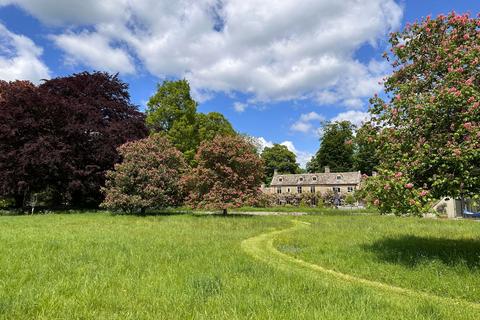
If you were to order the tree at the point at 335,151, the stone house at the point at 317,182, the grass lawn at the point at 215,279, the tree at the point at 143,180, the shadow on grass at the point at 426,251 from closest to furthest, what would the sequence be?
the grass lawn at the point at 215,279, the shadow on grass at the point at 426,251, the tree at the point at 143,180, the stone house at the point at 317,182, the tree at the point at 335,151

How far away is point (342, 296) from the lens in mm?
6672

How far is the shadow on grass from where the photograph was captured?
10305mm

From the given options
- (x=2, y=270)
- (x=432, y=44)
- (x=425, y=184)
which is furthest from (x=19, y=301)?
(x=432, y=44)

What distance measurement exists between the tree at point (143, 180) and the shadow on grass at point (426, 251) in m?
18.1

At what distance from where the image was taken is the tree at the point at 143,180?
2808 centimetres

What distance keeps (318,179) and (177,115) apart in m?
43.2

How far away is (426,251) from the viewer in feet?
39.4

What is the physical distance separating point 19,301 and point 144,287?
6.66ft

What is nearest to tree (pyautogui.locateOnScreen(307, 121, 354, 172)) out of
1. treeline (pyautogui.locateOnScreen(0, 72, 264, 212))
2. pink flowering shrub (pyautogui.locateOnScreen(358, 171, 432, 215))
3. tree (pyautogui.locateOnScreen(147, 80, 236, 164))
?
tree (pyautogui.locateOnScreen(147, 80, 236, 164))

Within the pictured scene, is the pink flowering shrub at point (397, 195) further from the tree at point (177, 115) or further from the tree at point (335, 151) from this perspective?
the tree at point (335, 151)

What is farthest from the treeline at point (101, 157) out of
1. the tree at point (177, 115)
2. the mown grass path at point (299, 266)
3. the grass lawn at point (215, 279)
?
the grass lawn at point (215, 279)

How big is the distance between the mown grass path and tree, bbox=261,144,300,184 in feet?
258

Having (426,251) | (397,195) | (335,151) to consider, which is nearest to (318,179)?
(335,151)

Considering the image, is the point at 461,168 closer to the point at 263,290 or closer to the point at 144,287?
the point at 263,290
